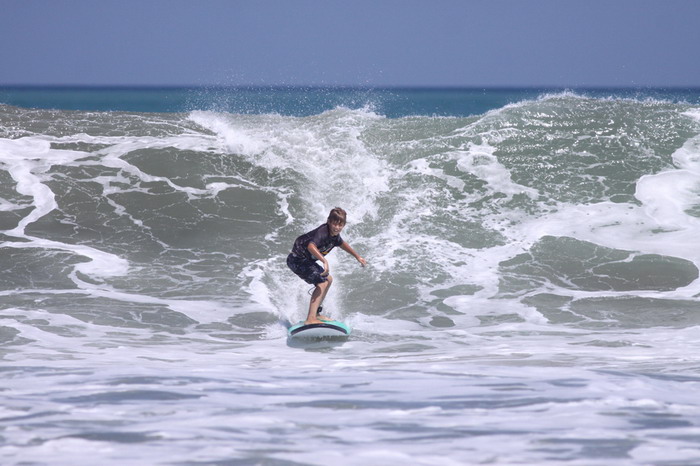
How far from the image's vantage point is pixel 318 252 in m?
8.38

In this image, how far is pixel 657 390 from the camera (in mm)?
5918

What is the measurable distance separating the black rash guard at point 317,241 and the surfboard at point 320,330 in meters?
0.76

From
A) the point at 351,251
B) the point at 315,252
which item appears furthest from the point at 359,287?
the point at 315,252

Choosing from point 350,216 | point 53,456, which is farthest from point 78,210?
point 53,456

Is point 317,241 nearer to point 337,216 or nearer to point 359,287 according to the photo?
point 337,216

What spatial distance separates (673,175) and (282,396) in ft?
37.5

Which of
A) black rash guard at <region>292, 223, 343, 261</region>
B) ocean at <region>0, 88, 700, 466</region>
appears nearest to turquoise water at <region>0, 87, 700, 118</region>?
ocean at <region>0, 88, 700, 466</region>

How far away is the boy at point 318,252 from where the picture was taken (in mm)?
8430

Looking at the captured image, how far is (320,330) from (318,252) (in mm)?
832

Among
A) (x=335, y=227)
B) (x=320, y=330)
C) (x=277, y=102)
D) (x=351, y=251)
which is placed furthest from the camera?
(x=277, y=102)

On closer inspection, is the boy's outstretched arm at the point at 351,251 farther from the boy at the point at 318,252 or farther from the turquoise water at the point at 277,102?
the turquoise water at the point at 277,102

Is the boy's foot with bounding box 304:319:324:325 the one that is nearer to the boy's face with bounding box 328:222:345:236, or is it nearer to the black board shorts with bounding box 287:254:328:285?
the black board shorts with bounding box 287:254:328:285

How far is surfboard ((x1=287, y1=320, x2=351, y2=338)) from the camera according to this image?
8328 millimetres

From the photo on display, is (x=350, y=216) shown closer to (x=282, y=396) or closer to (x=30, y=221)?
(x=30, y=221)
